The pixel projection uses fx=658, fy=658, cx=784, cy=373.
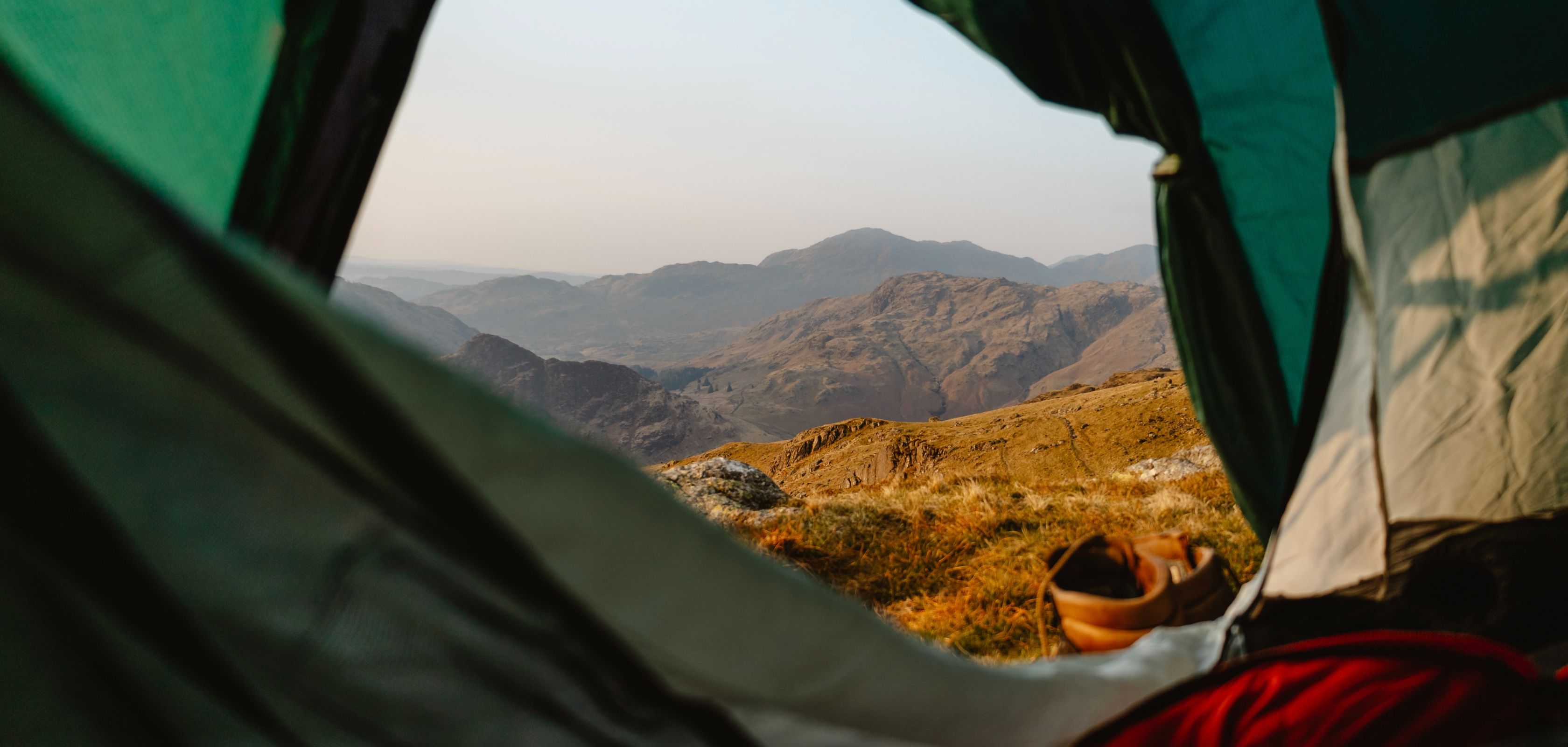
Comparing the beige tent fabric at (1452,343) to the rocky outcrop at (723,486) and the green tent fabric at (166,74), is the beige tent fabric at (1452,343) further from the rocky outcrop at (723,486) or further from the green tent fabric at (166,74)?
the rocky outcrop at (723,486)

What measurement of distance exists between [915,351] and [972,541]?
5638 inches

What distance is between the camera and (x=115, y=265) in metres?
0.72

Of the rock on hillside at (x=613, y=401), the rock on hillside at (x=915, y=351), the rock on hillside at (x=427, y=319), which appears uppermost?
the rock on hillside at (x=915, y=351)

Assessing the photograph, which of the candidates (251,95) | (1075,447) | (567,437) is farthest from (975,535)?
(1075,447)

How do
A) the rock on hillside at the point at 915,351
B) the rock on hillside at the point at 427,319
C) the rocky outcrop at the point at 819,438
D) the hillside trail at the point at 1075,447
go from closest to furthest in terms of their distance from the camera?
1. the hillside trail at the point at 1075,447
2. the rocky outcrop at the point at 819,438
3. the rock on hillside at the point at 915,351
4. the rock on hillside at the point at 427,319

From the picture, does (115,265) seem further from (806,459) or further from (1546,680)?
(806,459)

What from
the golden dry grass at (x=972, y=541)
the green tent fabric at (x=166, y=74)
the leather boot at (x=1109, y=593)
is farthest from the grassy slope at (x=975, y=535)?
the green tent fabric at (x=166, y=74)

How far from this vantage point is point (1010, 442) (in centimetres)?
Result: 2484

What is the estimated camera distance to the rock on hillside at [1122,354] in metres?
129

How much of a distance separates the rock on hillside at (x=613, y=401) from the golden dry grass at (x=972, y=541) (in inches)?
3511

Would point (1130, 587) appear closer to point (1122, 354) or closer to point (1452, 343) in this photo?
point (1452, 343)

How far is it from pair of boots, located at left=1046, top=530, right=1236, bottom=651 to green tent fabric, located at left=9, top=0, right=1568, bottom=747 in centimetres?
16

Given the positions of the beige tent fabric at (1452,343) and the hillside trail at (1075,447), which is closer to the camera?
the beige tent fabric at (1452,343)

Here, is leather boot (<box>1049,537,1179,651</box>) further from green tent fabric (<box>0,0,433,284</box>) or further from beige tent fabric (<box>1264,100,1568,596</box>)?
green tent fabric (<box>0,0,433,284</box>)
